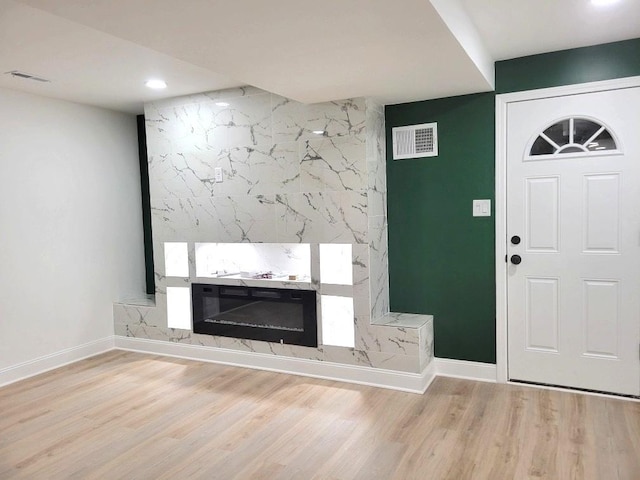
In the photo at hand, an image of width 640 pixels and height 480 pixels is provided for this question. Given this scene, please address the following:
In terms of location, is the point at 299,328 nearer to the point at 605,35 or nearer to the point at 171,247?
the point at 171,247

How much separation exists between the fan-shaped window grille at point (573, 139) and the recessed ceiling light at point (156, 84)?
2901 millimetres

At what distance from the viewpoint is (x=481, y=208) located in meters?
3.68

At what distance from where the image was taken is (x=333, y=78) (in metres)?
3.05

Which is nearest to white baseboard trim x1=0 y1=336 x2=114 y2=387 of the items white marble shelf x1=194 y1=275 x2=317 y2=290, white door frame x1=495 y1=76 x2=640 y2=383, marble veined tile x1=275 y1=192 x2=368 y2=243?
white marble shelf x1=194 y1=275 x2=317 y2=290

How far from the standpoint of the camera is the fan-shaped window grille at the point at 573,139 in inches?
129

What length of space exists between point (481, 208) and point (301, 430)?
210 centimetres

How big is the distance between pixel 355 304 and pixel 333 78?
173 centimetres

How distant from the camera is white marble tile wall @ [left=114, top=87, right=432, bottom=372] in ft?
12.2

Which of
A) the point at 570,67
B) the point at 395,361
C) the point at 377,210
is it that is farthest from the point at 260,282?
the point at 570,67

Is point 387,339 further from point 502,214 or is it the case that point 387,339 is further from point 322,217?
point 502,214

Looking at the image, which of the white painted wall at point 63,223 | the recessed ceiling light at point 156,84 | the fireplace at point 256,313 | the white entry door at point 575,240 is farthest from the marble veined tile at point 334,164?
the white painted wall at point 63,223

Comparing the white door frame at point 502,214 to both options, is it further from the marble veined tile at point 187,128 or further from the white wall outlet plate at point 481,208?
the marble veined tile at point 187,128

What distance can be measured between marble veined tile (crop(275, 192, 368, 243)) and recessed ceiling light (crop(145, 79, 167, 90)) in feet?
4.22

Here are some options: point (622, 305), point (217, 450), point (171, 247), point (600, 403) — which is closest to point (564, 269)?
point (622, 305)
